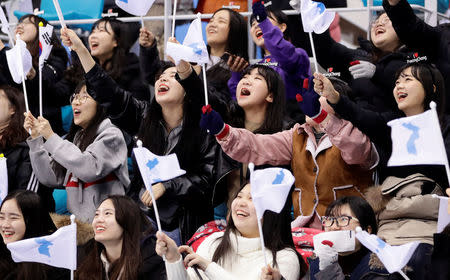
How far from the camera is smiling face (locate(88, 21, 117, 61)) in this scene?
23.3 ft

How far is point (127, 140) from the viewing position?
659cm

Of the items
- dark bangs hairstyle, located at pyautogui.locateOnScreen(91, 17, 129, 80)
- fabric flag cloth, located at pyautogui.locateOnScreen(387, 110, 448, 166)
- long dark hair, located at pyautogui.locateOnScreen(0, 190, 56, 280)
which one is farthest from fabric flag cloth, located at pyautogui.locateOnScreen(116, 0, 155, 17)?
fabric flag cloth, located at pyautogui.locateOnScreen(387, 110, 448, 166)

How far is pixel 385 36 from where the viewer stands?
20.5ft

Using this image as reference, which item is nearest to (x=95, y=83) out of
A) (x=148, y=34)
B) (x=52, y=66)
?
(x=148, y=34)

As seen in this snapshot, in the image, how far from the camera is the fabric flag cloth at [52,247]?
15.9 ft

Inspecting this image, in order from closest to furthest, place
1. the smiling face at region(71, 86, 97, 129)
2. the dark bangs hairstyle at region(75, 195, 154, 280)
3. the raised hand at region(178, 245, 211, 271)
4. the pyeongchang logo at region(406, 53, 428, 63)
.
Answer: the raised hand at region(178, 245, 211, 271) → the dark bangs hairstyle at region(75, 195, 154, 280) → the pyeongchang logo at region(406, 53, 428, 63) → the smiling face at region(71, 86, 97, 129)

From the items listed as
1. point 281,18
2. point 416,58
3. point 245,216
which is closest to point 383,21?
point 416,58

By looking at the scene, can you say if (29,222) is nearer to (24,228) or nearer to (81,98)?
(24,228)

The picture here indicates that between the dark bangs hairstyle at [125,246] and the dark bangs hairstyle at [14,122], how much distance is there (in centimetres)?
144

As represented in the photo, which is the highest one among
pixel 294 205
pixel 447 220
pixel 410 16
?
pixel 410 16

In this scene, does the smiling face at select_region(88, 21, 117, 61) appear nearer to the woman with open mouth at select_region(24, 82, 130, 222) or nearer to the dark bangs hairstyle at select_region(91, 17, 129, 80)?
the dark bangs hairstyle at select_region(91, 17, 129, 80)

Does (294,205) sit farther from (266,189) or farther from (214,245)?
(266,189)

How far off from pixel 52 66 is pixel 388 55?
2.60 meters

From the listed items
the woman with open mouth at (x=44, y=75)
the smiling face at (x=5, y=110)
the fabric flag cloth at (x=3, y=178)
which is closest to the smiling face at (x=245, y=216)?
the fabric flag cloth at (x=3, y=178)
